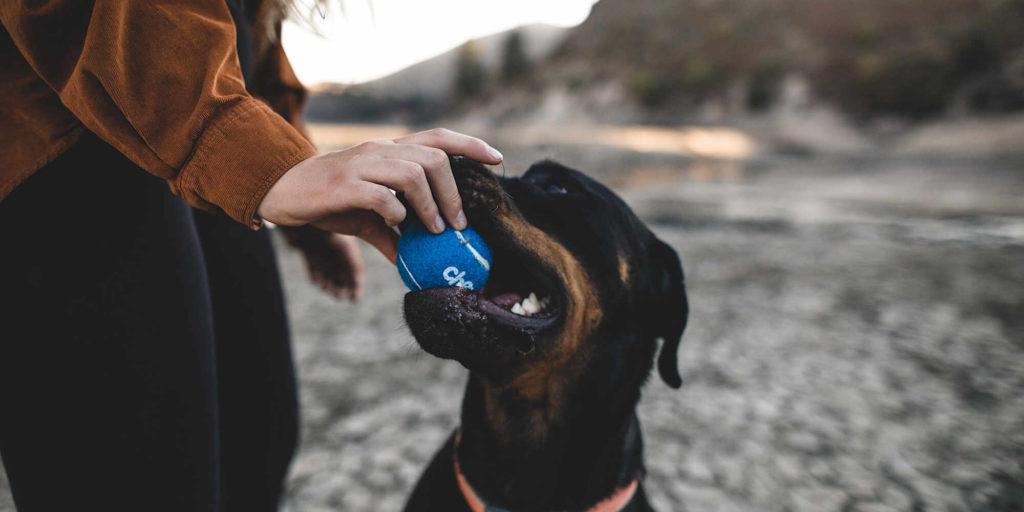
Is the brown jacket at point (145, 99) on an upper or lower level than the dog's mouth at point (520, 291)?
upper

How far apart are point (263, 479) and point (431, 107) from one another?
8789 centimetres

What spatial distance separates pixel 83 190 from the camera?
2.92 ft

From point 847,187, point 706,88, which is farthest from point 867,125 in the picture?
point 847,187

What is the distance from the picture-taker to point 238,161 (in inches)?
32.2

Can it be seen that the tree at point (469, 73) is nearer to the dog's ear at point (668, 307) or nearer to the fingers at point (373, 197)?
the dog's ear at point (668, 307)

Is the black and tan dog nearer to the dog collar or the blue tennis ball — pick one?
the dog collar

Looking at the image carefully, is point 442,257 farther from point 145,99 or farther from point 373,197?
point 145,99

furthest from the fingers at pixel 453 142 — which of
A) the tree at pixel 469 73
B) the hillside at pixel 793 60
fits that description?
the tree at pixel 469 73

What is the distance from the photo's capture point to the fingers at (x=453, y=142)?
36.4 inches

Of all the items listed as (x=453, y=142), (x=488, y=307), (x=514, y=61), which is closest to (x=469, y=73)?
(x=514, y=61)

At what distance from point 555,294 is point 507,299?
0.12 m

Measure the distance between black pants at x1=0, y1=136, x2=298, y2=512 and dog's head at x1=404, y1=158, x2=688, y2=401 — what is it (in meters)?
0.44

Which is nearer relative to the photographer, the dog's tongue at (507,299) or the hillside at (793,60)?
the dog's tongue at (507,299)

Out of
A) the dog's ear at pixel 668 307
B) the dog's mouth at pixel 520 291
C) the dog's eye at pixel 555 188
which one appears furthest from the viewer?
the dog's ear at pixel 668 307
